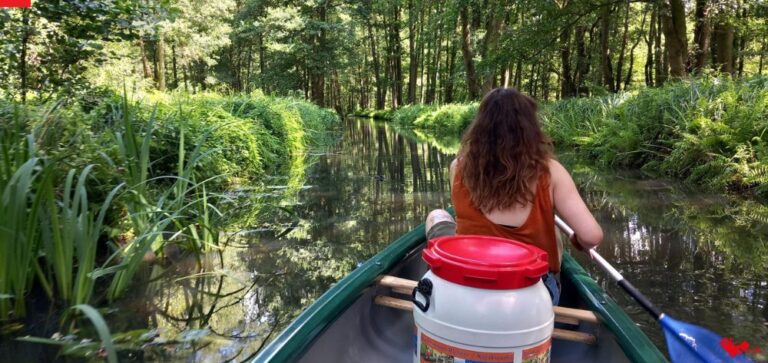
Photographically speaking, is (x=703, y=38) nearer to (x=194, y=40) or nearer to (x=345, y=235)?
(x=345, y=235)

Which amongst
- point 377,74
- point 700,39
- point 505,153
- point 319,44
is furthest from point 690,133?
point 377,74

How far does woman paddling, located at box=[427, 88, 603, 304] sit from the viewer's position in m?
2.00

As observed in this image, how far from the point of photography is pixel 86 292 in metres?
2.76

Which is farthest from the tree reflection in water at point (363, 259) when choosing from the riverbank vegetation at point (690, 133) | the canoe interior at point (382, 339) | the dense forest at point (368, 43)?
the dense forest at point (368, 43)

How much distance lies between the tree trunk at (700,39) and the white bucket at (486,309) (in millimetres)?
11705

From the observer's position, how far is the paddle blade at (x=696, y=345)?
1.69 metres

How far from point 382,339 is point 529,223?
2.90 feet

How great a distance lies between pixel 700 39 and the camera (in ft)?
38.2

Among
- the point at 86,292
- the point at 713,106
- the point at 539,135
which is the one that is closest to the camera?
the point at 539,135

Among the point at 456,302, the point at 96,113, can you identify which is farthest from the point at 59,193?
the point at 456,302

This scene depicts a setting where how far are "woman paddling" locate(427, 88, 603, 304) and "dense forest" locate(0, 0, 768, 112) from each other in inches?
145

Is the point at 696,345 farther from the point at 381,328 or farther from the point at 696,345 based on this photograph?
the point at 381,328

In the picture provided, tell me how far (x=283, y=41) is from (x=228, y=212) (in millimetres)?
22056

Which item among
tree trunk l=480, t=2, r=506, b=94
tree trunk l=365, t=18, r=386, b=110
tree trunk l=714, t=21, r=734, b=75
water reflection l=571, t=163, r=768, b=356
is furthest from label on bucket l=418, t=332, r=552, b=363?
tree trunk l=365, t=18, r=386, b=110
